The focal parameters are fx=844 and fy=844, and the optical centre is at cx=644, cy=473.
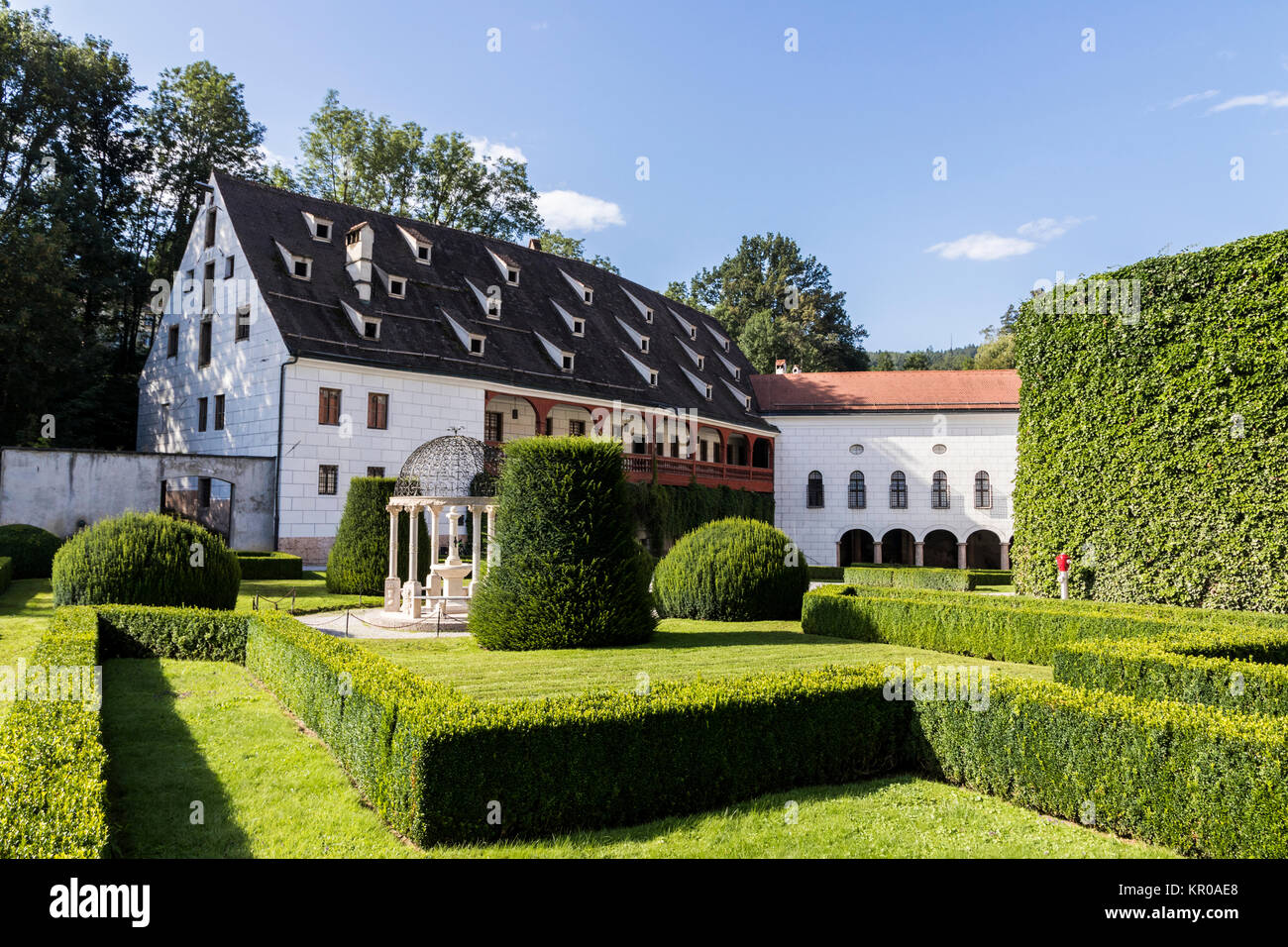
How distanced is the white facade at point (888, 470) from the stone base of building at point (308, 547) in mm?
23774

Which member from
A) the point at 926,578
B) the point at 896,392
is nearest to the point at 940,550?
the point at 896,392

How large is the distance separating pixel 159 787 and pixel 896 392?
41.0 meters

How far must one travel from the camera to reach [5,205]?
34.0 m

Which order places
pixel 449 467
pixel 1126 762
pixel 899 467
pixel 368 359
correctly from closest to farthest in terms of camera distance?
1. pixel 1126 762
2. pixel 449 467
3. pixel 368 359
4. pixel 899 467

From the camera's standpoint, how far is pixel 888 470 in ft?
142

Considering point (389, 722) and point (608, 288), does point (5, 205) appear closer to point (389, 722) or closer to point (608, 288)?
point (608, 288)

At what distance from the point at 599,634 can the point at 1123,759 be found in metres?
8.80

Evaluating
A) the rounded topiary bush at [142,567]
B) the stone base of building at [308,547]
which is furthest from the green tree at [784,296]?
the rounded topiary bush at [142,567]

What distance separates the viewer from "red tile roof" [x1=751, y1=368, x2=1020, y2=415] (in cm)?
4266

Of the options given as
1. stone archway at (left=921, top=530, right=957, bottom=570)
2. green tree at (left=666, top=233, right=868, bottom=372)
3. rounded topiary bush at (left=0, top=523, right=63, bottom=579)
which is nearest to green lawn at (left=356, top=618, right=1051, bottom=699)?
rounded topiary bush at (left=0, top=523, right=63, bottom=579)

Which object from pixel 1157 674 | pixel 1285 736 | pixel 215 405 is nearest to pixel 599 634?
pixel 1157 674

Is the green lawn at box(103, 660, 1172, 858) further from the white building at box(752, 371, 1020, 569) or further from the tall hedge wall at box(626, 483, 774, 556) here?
the white building at box(752, 371, 1020, 569)

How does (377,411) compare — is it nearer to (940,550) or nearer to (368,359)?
(368,359)

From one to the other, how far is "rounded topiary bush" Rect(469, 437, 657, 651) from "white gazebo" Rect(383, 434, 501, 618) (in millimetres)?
1942
